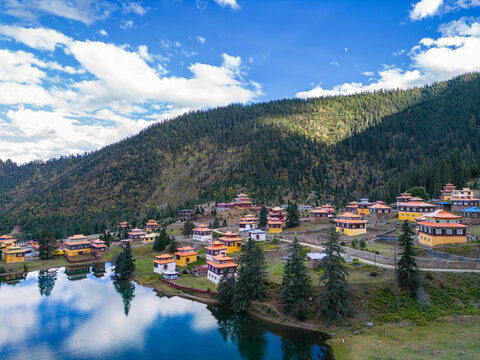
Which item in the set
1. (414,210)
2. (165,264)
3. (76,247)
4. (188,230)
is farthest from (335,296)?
(76,247)

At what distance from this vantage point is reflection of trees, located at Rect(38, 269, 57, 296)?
64375 millimetres

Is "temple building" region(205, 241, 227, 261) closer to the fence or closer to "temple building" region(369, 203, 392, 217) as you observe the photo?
the fence

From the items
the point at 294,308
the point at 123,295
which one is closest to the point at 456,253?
the point at 294,308

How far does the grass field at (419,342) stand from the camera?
101 ft

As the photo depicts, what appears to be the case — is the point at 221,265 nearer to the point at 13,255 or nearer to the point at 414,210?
the point at 414,210

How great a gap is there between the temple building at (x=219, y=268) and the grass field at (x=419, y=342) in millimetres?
23825

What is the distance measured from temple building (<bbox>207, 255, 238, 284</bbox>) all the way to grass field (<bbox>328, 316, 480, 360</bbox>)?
2383 cm

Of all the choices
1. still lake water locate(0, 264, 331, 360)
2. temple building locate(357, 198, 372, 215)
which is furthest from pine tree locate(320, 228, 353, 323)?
temple building locate(357, 198, 372, 215)

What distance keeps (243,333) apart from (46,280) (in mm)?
53307

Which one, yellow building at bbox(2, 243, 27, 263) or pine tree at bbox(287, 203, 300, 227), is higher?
pine tree at bbox(287, 203, 300, 227)

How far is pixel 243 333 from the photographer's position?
41.2m

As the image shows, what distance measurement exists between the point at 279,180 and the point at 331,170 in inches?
1352

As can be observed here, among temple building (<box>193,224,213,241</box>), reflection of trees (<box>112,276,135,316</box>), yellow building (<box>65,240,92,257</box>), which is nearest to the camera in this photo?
reflection of trees (<box>112,276,135,316</box>)

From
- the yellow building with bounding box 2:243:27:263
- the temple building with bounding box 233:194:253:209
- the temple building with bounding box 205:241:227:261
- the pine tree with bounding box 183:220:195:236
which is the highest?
the temple building with bounding box 233:194:253:209
